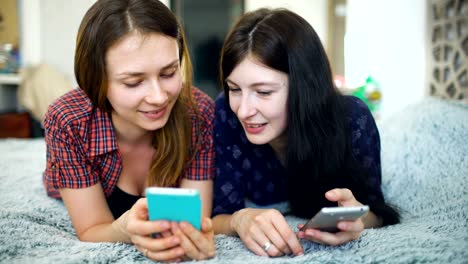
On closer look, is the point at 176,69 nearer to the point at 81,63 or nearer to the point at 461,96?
the point at 81,63

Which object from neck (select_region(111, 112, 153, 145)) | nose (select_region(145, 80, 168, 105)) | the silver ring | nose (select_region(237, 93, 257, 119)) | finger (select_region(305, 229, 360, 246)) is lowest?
the silver ring

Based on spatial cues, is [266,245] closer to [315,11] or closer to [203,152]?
[203,152]

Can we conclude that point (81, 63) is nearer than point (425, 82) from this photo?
Yes

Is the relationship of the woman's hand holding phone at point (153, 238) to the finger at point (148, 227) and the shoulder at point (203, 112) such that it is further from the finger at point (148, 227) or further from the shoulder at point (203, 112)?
the shoulder at point (203, 112)

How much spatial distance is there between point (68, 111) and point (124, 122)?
0.17 m

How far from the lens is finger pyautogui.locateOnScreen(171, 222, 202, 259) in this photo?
76 centimetres

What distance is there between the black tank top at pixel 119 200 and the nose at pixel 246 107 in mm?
440

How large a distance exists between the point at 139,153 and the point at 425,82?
1.78 metres

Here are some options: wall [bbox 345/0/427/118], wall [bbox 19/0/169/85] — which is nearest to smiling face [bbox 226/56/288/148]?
wall [bbox 345/0/427/118]

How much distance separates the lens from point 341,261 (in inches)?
29.6

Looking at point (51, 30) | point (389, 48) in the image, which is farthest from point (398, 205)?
point (51, 30)

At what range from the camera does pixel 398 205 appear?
1.25m

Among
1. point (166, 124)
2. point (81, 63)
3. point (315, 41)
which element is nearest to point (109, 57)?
point (81, 63)

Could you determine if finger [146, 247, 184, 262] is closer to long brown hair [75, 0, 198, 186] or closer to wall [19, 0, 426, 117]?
long brown hair [75, 0, 198, 186]
